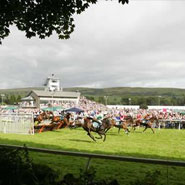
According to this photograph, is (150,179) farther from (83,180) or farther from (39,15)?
(39,15)

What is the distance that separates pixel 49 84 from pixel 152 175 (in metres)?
103

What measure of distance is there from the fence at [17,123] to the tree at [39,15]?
9.94 metres

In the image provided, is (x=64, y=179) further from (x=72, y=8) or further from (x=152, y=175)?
(x=72, y=8)

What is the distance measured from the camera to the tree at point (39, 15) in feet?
21.3

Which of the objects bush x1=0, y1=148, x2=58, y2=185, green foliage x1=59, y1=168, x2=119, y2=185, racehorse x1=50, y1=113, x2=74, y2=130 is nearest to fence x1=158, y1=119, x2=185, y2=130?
racehorse x1=50, y1=113, x2=74, y2=130

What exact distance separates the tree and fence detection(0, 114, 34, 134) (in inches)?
391

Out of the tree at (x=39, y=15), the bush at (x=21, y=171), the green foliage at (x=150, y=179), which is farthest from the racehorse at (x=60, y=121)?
the green foliage at (x=150, y=179)

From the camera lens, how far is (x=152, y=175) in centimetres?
266

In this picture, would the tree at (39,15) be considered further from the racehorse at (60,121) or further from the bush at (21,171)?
→ the racehorse at (60,121)

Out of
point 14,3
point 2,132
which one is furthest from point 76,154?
point 2,132

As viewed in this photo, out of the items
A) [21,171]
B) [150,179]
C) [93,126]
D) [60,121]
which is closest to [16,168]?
[21,171]

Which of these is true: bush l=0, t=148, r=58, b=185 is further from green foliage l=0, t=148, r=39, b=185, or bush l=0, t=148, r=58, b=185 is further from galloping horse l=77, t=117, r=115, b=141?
galloping horse l=77, t=117, r=115, b=141

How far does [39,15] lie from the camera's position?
22.2 ft

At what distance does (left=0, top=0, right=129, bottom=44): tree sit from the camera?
21.3ft
